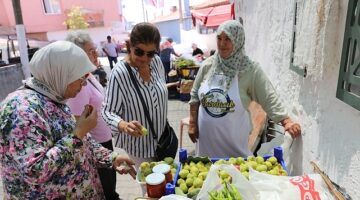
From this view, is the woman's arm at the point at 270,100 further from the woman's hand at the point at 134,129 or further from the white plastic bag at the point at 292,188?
the woman's hand at the point at 134,129

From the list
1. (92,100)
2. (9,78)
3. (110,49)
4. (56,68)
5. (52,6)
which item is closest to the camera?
(56,68)

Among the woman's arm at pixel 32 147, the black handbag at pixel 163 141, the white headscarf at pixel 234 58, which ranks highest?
the white headscarf at pixel 234 58

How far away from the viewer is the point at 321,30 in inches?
67.1

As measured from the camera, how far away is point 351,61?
1354 mm

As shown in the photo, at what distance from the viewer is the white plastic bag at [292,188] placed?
1414mm

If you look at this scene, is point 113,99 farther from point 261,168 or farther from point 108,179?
point 261,168

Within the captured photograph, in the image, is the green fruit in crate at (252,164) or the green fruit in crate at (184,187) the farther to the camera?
the green fruit in crate at (252,164)

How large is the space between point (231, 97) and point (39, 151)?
147cm

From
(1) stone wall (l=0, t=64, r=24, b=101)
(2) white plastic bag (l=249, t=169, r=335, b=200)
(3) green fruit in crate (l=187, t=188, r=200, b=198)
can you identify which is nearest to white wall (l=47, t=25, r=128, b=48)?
(1) stone wall (l=0, t=64, r=24, b=101)

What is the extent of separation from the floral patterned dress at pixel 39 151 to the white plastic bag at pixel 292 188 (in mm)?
998

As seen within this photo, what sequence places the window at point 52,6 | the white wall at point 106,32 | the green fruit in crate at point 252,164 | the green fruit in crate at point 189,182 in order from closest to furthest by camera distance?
the green fruit in crate at point 189,182
the green fruit in crate at point 252,164
the window at point 52,6
the white wall at point 106,32

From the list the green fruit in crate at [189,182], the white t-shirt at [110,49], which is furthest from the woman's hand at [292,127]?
the white t-shirt at [110,49]

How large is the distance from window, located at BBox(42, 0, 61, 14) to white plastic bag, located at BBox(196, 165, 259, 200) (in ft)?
106

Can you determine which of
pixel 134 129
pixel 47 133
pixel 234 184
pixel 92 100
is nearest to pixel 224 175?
pixel 234 184
